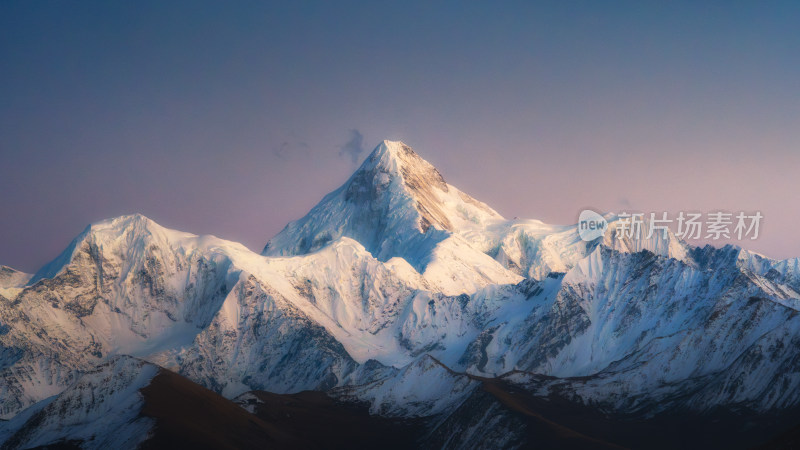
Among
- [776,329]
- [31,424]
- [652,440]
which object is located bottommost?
[31,424]

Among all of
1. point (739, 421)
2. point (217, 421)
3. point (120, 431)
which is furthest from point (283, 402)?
point (739, 421)

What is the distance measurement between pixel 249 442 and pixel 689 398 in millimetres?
98900

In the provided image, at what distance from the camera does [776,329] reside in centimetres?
19238

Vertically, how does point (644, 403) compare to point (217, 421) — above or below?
above

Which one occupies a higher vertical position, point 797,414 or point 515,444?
point 797,414

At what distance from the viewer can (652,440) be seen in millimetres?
170625

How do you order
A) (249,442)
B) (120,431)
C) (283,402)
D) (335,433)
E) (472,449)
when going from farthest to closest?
(283,402), (335,433), (472,449), (249,442), (120,431)

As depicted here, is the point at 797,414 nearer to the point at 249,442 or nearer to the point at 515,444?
the point at 515,444

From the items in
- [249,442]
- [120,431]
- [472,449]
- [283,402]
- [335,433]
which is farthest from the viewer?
[283,402]

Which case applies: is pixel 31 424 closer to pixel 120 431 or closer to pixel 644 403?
pixel 120 431

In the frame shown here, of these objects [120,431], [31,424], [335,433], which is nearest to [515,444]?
[335,433]

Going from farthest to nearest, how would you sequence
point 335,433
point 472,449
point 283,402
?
point 283,402
point 335,433
point 472,449

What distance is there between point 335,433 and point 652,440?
6427 cm

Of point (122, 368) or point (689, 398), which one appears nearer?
point (122, 368)
